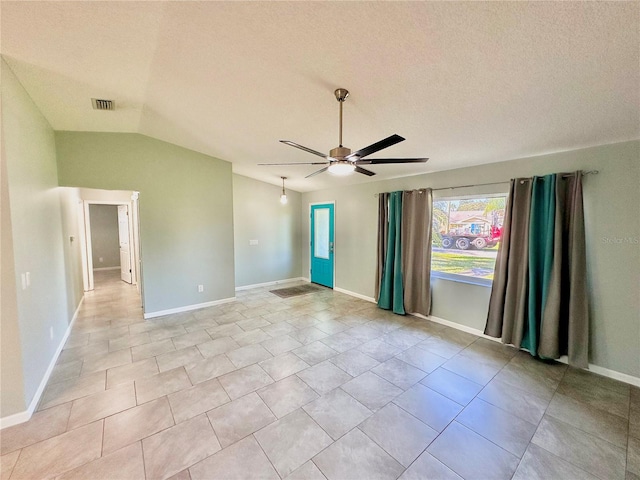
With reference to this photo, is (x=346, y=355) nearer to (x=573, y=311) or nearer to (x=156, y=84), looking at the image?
(x=573, y=311)

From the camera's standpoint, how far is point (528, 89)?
188 centimetres

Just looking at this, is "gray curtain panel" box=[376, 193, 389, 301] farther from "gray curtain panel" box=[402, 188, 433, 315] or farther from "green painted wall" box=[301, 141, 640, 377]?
"green painted wall" box=[301, 141, 640, 377]

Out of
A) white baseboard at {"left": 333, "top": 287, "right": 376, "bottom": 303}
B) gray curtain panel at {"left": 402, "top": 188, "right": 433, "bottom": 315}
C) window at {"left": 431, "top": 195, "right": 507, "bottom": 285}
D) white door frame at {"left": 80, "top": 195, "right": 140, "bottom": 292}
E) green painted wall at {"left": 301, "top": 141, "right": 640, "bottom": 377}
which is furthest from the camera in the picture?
white door frame at {"left": 80, "top": 195, "right": 140, "bottom": 292}

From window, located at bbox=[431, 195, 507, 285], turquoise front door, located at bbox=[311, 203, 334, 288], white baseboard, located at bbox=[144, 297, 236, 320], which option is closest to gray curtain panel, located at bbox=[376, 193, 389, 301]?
window, located at bbox=[431, 195, 507, 285]

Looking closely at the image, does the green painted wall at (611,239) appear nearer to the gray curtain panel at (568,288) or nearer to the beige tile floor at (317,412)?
the gray curtain panel at (568,288)

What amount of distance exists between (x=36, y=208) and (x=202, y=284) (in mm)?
2522

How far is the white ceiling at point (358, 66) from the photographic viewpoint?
4.76 ft

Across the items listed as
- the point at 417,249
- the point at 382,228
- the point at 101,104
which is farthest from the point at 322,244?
the point at 101,104

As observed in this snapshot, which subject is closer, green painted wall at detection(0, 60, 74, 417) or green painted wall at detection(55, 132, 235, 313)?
green painted wall at detection(0, 60, 74, 417)

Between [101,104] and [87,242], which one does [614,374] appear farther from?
[87,242]

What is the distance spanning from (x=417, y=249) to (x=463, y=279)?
806mm

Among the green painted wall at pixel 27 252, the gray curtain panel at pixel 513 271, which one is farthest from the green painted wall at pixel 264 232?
the gray curtain panel at pixel 513 271

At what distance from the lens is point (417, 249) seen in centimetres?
416

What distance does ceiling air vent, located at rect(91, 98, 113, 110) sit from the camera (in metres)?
2.71
